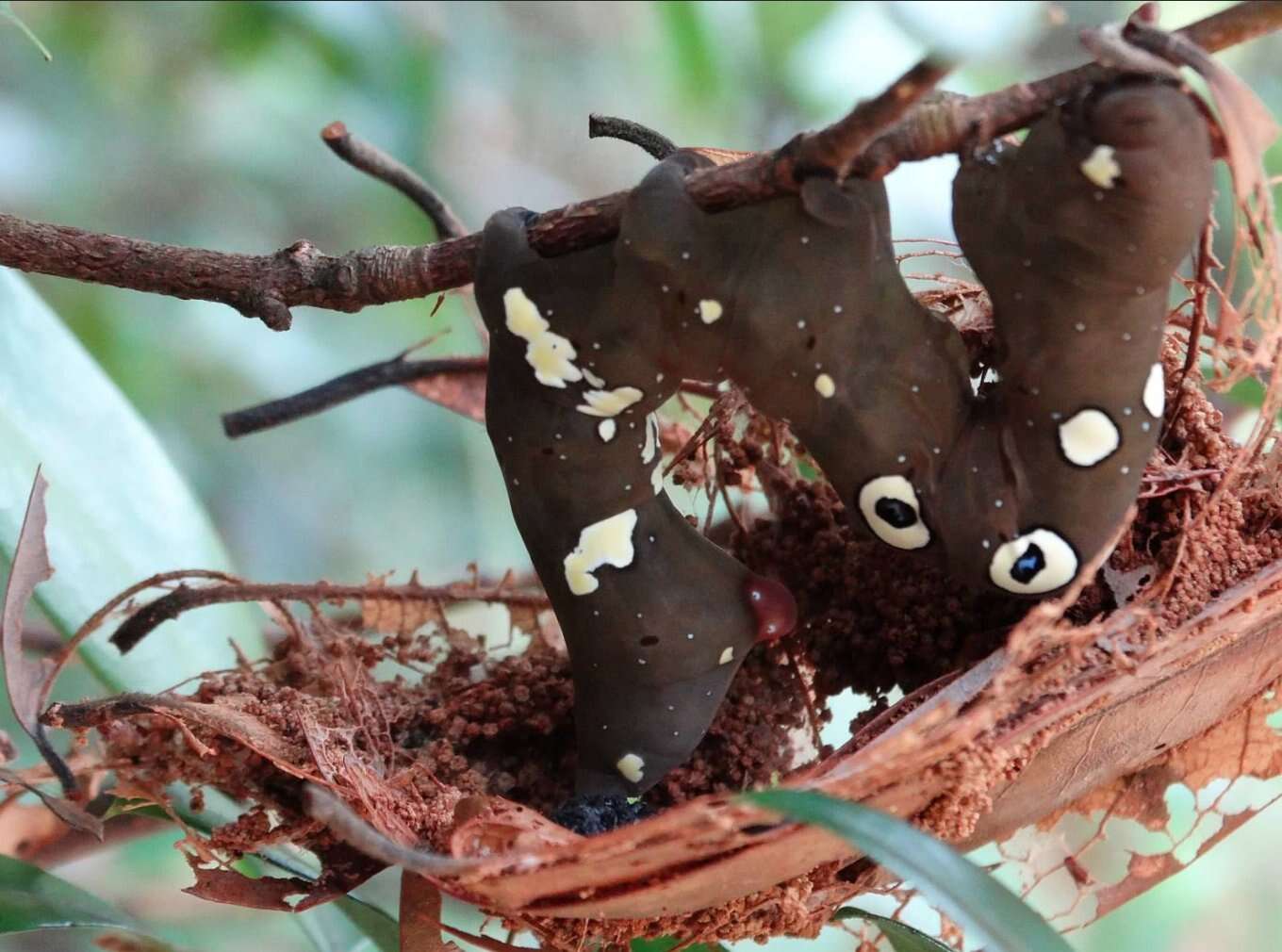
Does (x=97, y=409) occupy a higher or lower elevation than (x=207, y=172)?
lower

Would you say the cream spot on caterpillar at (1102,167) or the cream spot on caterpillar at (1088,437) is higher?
the cream spot on caterpillar at (1102,167)

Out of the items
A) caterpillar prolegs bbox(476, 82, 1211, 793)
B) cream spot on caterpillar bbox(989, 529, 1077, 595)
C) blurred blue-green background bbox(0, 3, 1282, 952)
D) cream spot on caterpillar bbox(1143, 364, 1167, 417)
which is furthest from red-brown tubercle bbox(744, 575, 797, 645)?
blurred blue-green background bbox(0, 3, 1282, 952)

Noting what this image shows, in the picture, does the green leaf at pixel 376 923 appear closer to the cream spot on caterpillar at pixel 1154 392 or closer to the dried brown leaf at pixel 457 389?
the dried brown leaf at pixel 457 389

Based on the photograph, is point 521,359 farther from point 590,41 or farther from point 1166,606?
point 590,41

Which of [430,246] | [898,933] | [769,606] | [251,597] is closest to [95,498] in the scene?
[251,597]

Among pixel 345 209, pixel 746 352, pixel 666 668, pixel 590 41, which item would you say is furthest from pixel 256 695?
pixel 590 41

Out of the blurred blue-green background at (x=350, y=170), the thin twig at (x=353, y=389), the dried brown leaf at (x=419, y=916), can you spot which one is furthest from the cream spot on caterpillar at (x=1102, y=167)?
the blurred blue-green background at (x=350, y=170)

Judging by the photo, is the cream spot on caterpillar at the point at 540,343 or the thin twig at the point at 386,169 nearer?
the cream spot on caterpillar at the point at 540,343
